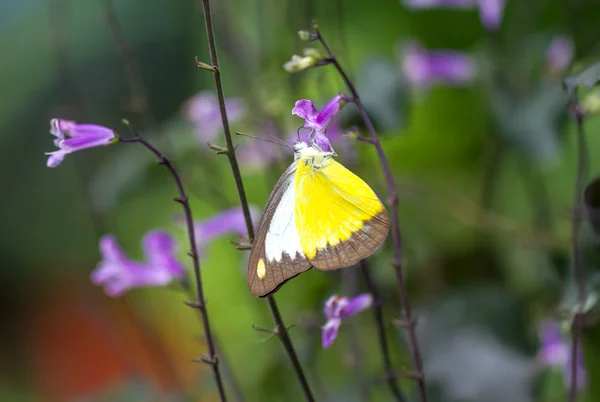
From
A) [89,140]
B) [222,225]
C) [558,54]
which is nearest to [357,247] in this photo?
[89,140]

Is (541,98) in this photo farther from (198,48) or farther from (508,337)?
(198,48)

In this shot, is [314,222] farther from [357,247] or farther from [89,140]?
[89,140]

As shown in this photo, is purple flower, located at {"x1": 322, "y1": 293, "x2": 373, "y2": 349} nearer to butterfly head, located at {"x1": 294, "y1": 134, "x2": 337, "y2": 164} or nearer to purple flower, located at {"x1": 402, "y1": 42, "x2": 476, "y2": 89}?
butterfly head, located at {"x1": 294, "y1": 134, "x2": 337, "y2": 164}

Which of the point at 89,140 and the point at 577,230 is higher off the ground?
the point at 89,140

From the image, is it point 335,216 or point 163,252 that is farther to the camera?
point 163,252

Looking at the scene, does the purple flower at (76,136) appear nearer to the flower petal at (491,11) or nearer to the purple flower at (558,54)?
the flower petal at (491,11)

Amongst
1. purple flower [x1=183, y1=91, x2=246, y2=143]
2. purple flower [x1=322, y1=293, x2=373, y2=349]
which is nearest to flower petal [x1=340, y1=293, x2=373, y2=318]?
purple flower [x1=322, y1=293, x2=373, y2=349]

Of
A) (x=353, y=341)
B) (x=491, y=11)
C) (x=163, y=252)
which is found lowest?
(x=353, y=341)
